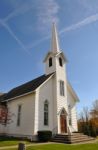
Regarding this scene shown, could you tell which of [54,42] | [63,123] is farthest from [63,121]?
[54,42]

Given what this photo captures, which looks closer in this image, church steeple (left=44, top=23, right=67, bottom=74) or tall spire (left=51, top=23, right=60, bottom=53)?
church steeple (left=44, top=23, right=67, bottom=74)

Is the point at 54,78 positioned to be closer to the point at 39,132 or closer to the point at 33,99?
the point at 33,99

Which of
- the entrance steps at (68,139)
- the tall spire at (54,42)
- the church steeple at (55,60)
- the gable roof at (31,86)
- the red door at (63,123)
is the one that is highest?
the tall spire at (54,42)

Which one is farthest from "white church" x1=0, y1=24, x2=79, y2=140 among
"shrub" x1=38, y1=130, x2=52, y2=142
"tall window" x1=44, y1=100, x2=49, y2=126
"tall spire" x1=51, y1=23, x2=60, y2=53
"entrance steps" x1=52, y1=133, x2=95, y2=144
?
"entrance steps" x1=52, y1=133, x2=95, y2=144

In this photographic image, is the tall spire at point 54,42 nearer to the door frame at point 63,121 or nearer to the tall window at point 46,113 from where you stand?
the tall window at point 46,113

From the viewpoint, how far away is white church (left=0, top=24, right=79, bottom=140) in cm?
2041

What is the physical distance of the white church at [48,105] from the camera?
20406 millimetres

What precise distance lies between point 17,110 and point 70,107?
826 cm

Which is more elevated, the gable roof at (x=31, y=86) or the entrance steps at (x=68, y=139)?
the gable roof at (x=31, y=86)

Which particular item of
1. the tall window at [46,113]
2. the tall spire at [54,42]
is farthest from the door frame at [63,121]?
the tall spire at [54,42]

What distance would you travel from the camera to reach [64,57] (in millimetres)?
26359

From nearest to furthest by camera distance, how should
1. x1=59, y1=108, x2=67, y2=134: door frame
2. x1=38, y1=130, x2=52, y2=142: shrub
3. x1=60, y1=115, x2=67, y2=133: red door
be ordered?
x1=38, y1=130, x2=52, y2=142: shrub < x1=59, y1=108, x2=67, y2=134: door frame < x1=60, y1=115, x2=67, y2=133: red door

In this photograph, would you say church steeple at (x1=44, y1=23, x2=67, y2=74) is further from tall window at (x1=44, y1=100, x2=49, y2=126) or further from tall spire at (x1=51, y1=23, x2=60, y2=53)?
tall window at (x1=44, y1=100, x2=49, y2=126)

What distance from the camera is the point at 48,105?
21.9 meters
